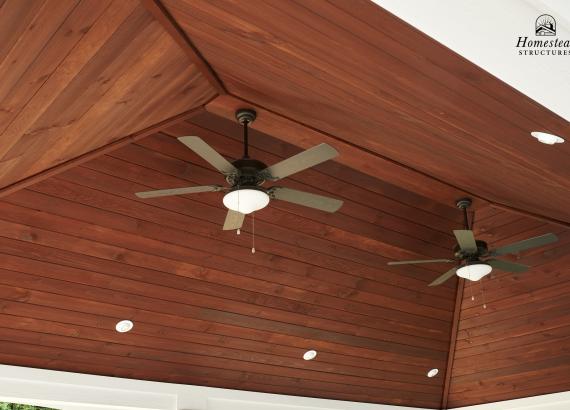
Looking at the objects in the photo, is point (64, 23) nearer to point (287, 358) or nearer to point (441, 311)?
point (287, 358)

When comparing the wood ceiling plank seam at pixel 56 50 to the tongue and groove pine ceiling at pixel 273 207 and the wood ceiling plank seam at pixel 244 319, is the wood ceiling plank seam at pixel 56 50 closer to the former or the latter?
the tongue and groove pine ceiling at pixel 273 207

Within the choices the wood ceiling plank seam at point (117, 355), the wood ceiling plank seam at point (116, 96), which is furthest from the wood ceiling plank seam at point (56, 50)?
the wood ceiling plank seam at point (117, 355)

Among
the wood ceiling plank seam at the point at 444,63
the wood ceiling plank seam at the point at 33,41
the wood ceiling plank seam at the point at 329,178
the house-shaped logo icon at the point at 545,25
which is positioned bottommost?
the house-shaped logo icon at the point at 545,25

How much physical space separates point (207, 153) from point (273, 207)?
134 cm

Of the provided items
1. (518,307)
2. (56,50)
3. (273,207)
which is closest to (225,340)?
(273,207)

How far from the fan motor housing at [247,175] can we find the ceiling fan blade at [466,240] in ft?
4.51

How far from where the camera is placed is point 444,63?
8.07ft

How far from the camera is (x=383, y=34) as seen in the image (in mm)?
2367

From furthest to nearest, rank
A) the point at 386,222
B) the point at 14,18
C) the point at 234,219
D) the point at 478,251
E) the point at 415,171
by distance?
the point at 386,222, the point at 478,251, the point at 415,171, the point at 234,219, the point at 14,18

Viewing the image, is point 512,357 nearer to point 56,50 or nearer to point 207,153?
point 207,153

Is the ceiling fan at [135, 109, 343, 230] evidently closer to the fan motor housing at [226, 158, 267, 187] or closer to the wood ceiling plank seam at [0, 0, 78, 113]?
the fan motor housing at [226, 158, 267, 187]

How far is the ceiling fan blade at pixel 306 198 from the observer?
3.55 meters

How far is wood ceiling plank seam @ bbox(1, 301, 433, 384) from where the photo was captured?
444 centimetres

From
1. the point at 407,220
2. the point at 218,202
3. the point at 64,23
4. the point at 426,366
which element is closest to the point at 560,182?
the point at 407,220
